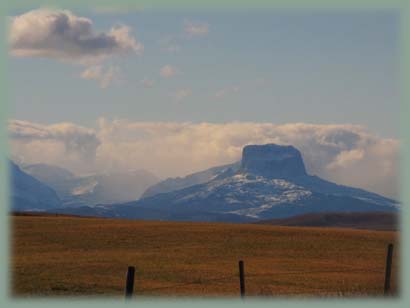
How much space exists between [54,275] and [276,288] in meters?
15.6

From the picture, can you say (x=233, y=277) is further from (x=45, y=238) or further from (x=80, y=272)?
(x=45, y=238)

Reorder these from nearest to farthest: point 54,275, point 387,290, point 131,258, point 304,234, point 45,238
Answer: point 387,290, point 54,275, point 131,258, point 45,238, point 304,234

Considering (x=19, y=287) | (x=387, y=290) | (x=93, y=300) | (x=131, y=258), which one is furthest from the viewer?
(x=131, y=258)

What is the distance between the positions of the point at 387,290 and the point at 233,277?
64.6 feet

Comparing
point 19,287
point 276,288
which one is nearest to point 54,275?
Result: point 19,287

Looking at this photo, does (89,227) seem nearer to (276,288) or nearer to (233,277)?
(233,277)

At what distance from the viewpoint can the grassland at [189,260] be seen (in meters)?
40.8

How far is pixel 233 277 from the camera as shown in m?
47.5

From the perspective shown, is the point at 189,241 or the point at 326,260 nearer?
the point at 326,260

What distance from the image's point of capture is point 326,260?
217ft

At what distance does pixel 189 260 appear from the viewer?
6128cm

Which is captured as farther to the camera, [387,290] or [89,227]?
[89,227]

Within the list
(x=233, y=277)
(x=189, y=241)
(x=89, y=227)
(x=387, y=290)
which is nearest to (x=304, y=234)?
(x=189, y=241)

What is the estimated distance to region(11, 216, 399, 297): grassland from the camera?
40781 mm
